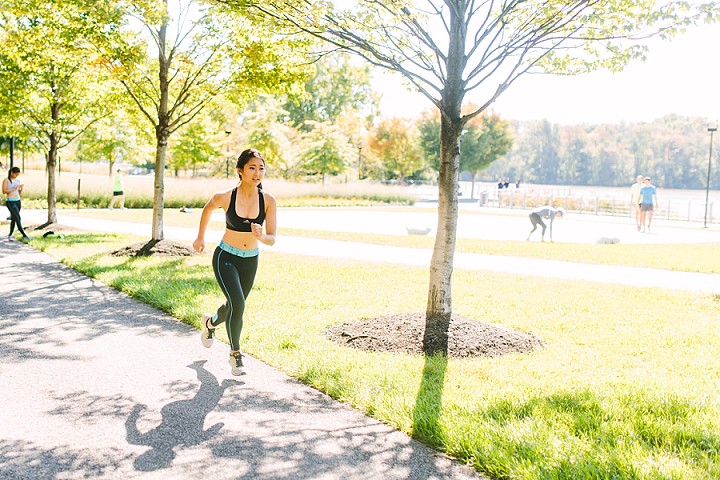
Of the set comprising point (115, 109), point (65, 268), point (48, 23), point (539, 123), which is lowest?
point (65, 268)

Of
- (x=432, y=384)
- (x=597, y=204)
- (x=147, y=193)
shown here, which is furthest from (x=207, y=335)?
(x=597, y=204)

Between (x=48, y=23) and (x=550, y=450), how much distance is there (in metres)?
11.1

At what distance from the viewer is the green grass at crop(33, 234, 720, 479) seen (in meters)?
3.49

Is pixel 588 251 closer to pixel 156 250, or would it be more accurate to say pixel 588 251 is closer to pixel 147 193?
pixel 156 250

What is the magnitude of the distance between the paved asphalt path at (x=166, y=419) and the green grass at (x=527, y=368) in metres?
0.28

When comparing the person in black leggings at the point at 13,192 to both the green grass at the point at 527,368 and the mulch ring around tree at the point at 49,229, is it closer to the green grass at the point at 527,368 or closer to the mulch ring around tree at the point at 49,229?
the mulch ring around tree at the point at 49,229

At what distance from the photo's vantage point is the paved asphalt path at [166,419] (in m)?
3.33

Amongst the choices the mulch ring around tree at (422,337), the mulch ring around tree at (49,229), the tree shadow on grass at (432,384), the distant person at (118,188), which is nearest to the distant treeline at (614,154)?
the distant person at (118,188)

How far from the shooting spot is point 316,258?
12.0m

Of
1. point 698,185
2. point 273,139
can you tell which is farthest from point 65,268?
point 698,185

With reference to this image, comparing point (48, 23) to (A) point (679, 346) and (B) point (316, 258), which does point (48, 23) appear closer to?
(B) point (316, 258)

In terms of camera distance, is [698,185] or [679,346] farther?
[698,185]

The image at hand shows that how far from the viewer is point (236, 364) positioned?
510 cm

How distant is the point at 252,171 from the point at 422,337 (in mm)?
2224
